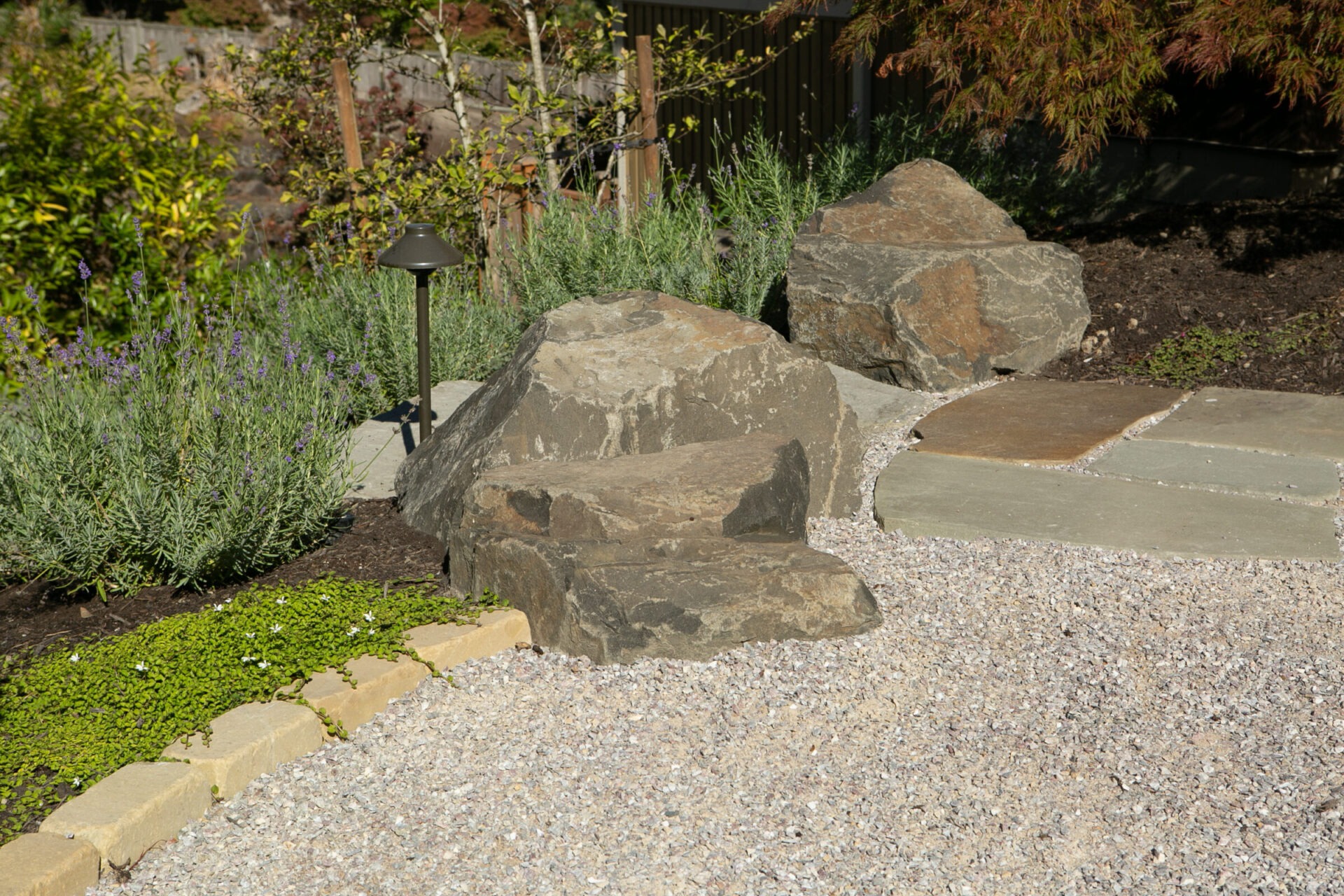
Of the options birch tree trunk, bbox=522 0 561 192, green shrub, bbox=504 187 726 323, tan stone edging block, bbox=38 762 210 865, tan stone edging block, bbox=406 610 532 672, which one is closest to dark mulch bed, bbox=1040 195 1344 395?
green shrub, bbox=504 187 726 323

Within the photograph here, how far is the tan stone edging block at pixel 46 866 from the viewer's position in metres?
2.29

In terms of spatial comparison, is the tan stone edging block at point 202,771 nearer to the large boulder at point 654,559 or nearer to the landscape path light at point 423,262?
the large boulder at point 654,559

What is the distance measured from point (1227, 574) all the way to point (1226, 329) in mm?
2431

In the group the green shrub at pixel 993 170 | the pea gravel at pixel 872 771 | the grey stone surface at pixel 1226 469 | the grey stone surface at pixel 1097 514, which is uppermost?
the green shrub at pixel 993 170

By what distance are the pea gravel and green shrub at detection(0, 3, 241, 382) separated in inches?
171

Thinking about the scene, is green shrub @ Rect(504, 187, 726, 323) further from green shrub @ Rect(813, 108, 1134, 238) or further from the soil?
the soil

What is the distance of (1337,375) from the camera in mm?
5328

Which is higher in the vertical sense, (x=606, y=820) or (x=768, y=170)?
(x=768, y=170)

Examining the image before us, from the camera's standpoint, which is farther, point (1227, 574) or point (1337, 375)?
point (1337, 375)

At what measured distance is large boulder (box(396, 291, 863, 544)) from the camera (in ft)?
13.1

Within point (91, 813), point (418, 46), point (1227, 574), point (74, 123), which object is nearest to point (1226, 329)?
point (1227, 574)

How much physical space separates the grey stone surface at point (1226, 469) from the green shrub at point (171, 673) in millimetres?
2502

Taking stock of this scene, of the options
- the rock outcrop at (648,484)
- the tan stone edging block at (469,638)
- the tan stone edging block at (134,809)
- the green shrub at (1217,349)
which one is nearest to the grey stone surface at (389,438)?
the rock outcrop at (648,484)

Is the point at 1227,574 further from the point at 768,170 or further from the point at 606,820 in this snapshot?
the point at 768,170
